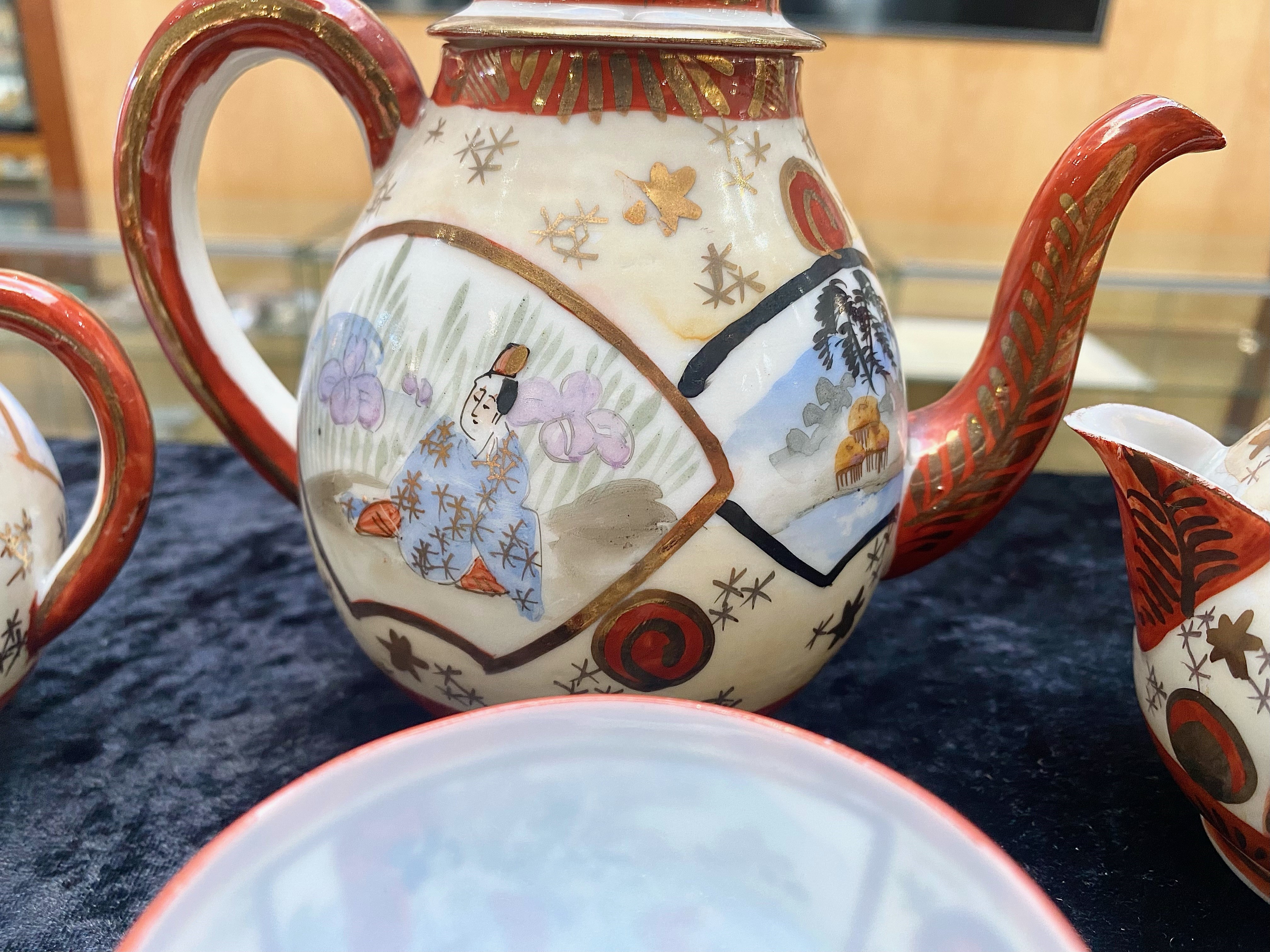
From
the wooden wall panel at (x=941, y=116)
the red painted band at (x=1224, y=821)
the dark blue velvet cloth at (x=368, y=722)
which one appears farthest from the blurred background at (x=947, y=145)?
the red painted band at (x=1224, y=821)

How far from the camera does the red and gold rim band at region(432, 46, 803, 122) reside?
363 millimetres

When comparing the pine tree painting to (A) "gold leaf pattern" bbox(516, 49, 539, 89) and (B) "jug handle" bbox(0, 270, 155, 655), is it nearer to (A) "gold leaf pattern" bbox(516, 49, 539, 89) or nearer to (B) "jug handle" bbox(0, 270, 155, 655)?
(A) "gold leaf pattern" bbox(516, 49, 539, 89)

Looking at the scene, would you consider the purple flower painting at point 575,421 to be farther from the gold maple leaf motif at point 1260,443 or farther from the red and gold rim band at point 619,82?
the gold maple leaf motif at point 1260,443

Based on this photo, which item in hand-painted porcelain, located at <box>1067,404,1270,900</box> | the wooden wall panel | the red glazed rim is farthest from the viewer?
the wooden wall panel

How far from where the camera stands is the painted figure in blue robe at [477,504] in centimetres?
35

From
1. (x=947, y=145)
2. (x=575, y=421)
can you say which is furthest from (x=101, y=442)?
(x=947, y=145)

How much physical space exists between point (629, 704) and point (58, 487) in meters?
0.34

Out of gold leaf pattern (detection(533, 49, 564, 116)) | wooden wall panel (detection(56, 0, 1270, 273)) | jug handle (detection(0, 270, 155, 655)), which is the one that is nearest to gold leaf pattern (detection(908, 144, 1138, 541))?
gold leaf pattern (detection(533, 49, 564, 116))

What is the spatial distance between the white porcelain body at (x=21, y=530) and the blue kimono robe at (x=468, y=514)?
0.16 m

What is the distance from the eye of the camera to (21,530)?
1.36 ft

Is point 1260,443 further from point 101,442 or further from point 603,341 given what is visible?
point 101,442

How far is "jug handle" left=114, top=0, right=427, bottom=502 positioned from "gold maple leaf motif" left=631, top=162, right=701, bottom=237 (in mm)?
120

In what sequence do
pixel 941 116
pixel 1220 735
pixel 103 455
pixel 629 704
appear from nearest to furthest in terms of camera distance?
pixel 629 704, pixel 1220 735, pixel 103 455, pixel 941 116

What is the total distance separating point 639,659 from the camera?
38cm
